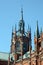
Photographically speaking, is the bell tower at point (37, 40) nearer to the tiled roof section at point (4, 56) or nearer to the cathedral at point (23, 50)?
the cathedral at point (23, 50)

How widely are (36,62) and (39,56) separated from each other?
7.08 ft

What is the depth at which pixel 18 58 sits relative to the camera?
94000mm

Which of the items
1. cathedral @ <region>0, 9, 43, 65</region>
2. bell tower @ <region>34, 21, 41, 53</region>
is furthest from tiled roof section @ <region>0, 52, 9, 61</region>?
bell tower @ <region>34, 21, 41, 53</region>

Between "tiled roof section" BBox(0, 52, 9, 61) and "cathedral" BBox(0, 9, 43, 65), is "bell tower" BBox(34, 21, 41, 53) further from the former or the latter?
"tiled roof section" BBox(0, 52, 9, 61)

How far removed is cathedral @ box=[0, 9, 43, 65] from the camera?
7522 cm

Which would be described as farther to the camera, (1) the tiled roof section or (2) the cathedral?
(1) the tiled roof section

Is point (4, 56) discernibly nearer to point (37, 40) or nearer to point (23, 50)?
point (23, 50)

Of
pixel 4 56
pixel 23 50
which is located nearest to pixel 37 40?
pixel 23 50

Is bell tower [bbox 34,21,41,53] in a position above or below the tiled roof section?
above

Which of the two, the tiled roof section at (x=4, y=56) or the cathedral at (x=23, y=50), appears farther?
the tiled roof section at (x=4, y=56)

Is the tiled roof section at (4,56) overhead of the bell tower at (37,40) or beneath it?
beneath

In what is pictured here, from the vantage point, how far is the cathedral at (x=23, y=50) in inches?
2961

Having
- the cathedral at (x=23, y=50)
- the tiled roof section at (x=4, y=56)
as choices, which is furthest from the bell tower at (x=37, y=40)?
the tiled roof section at (x=4, y=56)

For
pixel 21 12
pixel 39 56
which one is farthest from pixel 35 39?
pixel 21 12
